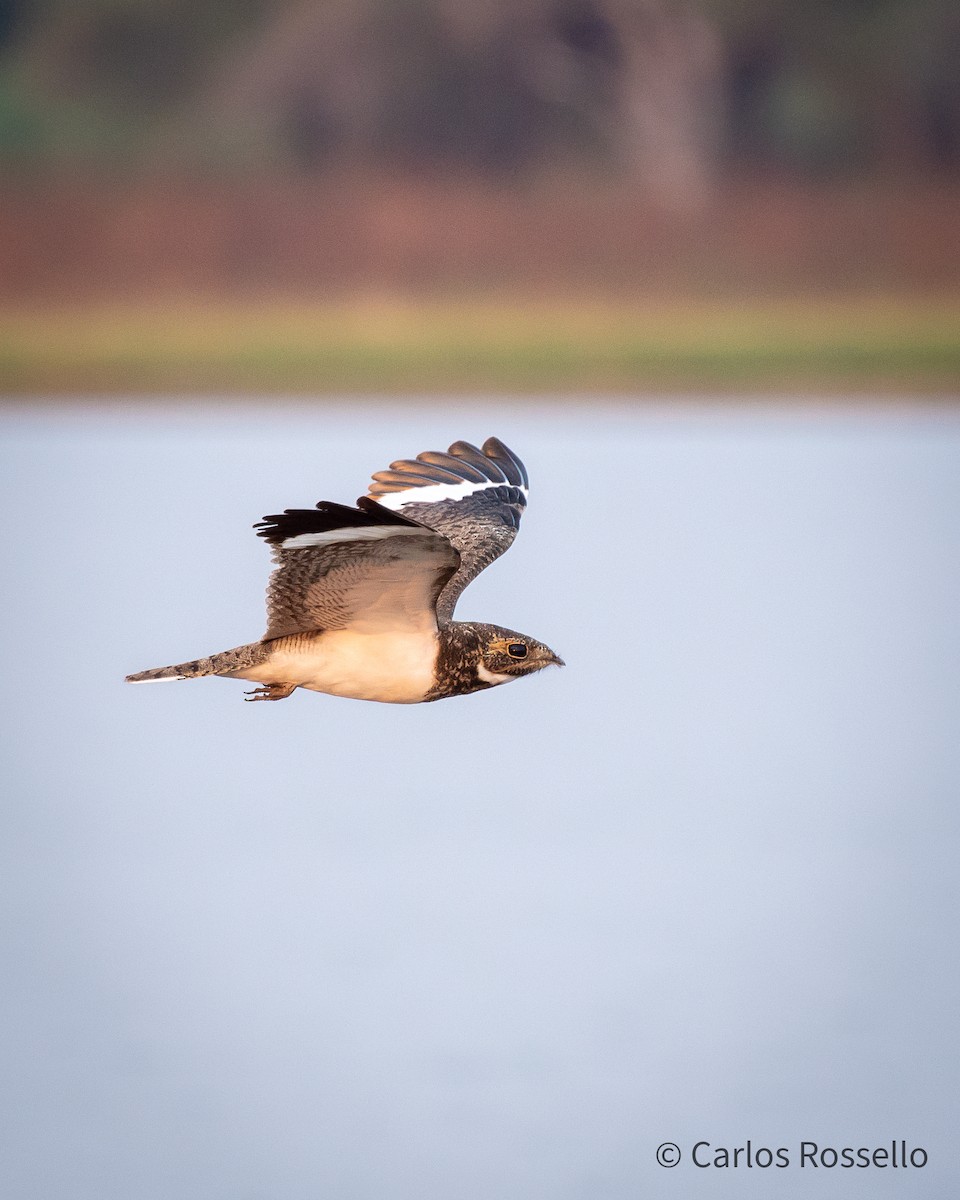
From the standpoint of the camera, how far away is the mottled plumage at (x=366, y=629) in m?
6.14

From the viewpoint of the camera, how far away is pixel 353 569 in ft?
20.9

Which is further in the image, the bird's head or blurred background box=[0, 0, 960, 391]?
blurred background box=[0, 0, 960, 391]

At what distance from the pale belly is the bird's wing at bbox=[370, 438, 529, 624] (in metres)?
0.97

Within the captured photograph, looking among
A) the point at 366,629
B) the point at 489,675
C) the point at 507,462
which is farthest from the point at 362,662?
the point at 507,462

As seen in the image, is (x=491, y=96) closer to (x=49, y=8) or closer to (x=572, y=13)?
(x=572, y=13)

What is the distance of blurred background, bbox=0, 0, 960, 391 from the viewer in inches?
979

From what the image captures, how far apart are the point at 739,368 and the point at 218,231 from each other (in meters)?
7.19

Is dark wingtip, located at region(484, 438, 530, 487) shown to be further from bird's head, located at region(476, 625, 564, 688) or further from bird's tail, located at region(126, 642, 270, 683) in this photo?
bird's tail, located at region(126, 642, 270, 683)

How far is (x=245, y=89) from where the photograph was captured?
25.9 metres

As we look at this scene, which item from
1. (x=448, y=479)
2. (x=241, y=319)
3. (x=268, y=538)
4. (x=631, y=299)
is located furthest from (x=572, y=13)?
(x=268, y=538)

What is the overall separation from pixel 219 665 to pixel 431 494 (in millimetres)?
1670

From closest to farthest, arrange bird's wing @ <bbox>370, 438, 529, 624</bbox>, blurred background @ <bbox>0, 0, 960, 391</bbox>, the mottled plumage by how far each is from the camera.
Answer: the mottled plumage
bird's wing @ <bbox>370, 438, 529, 624</bbox>
blurred background @ <bbox>0, 0, 960, 391</bbox>

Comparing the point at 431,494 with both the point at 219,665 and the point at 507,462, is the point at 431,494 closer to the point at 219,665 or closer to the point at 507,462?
the point at 507,462

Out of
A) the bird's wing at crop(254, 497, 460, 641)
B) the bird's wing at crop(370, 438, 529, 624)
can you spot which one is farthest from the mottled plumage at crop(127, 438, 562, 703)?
the bird's wing at crop(370, 438, 529, 624)
